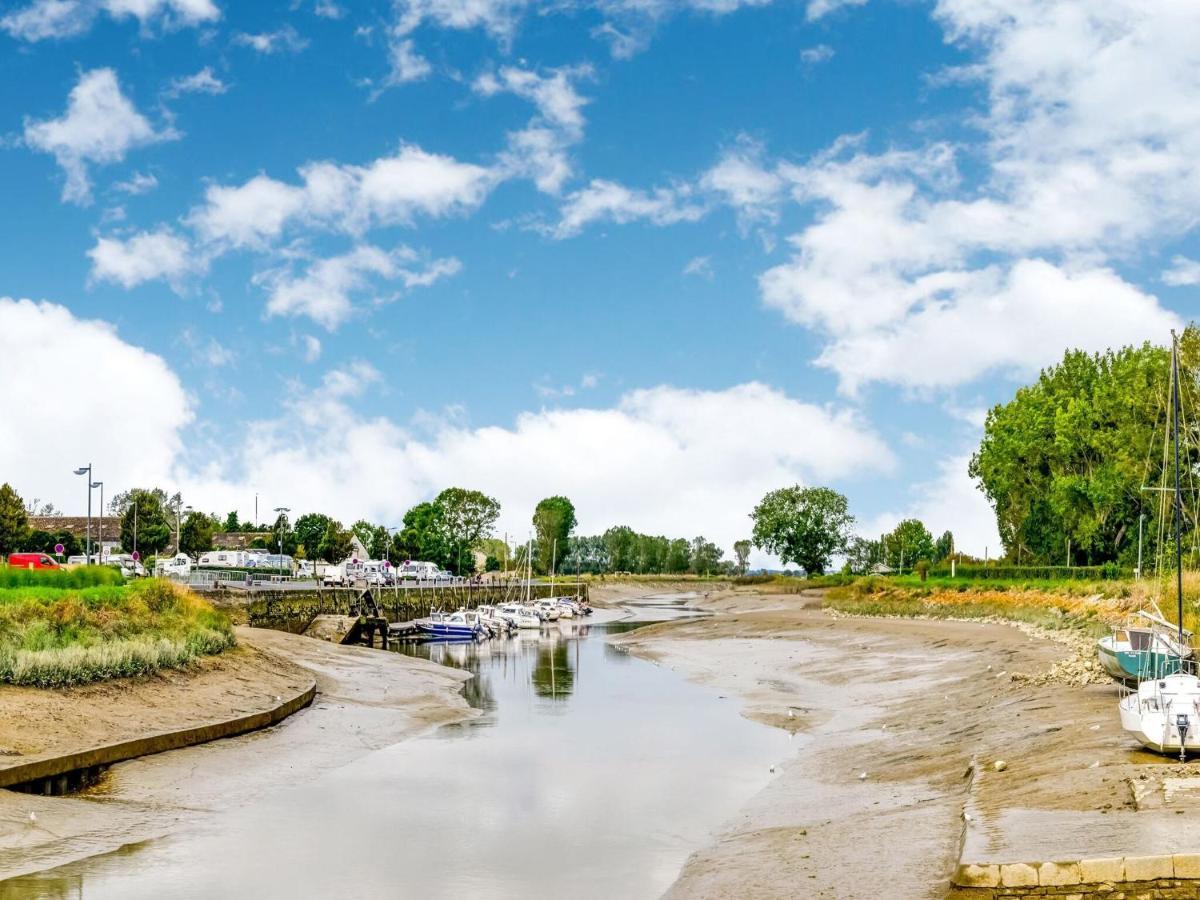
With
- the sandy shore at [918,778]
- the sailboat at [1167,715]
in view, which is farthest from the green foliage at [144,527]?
the sailboat at [1167,715]

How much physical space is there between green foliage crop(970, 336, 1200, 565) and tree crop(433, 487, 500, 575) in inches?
3566

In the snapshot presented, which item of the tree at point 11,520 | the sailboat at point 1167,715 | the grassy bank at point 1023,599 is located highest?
the tree at point 11,520

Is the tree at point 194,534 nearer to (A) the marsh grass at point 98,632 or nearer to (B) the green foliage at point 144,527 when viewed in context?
(B) the green foliage at point 144,527

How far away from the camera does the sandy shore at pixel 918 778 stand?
580 inches

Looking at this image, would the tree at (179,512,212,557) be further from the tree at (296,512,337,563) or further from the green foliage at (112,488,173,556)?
the tree at (296,512,337,563)

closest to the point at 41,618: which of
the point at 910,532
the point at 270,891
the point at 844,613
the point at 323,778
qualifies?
the point at 323,778

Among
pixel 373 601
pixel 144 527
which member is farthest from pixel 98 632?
pixel 144 527

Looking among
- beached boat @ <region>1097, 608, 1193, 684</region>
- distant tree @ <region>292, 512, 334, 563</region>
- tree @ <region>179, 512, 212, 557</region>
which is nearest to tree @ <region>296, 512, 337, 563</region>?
distant tree @ <region>292, 512, 334, 563</region>

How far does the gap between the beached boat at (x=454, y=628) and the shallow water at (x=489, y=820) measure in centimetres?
3985

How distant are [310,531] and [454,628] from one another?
111533mm

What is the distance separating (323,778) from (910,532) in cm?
18313

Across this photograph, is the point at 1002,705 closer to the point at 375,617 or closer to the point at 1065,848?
the point at 1065,848

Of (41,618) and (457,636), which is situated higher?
(41,618)

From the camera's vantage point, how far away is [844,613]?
99.6 meters
